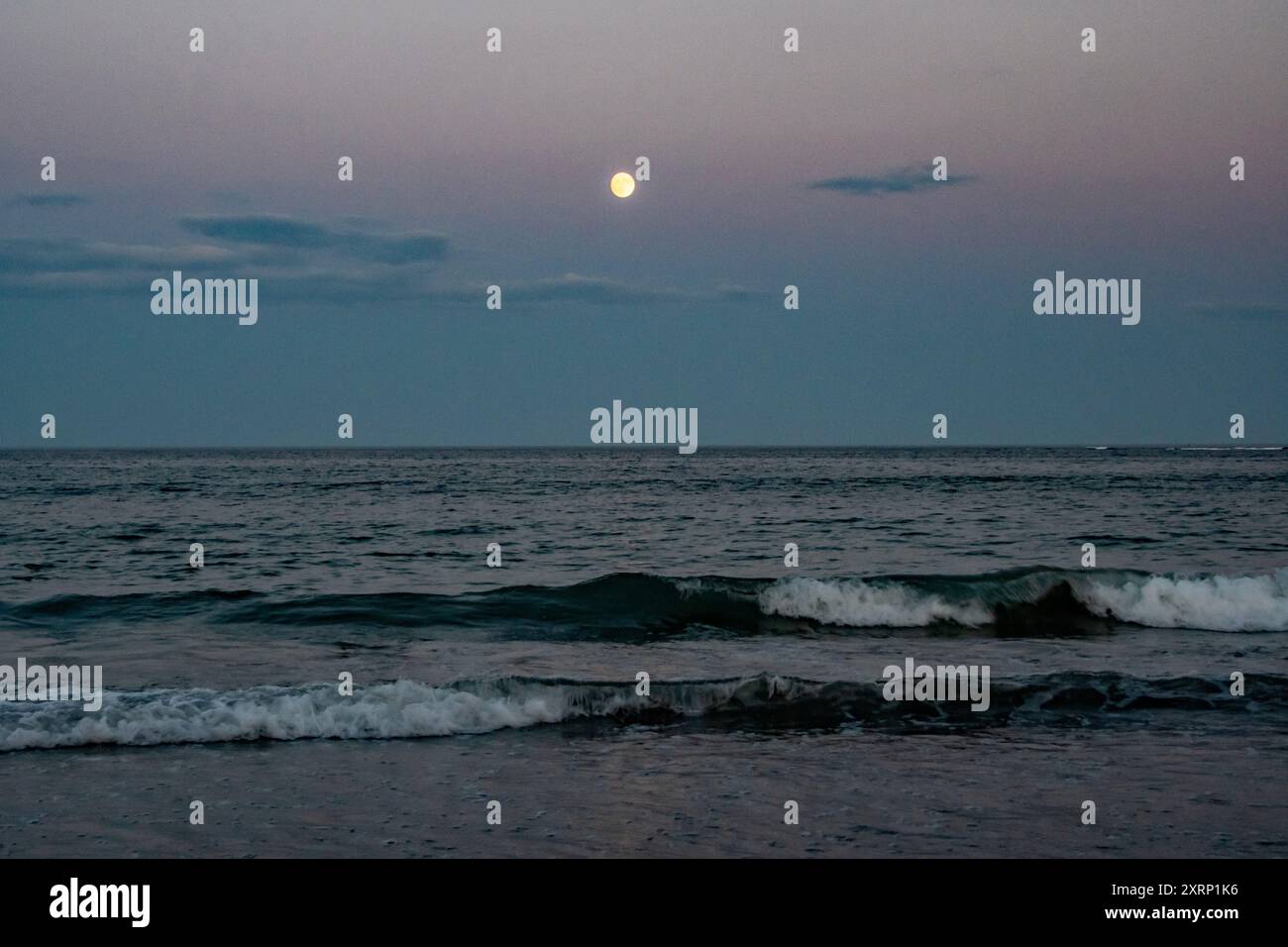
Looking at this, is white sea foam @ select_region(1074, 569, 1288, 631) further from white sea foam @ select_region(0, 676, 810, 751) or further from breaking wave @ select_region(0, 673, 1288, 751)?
white sea foam @ select_region(0, 676, 810, 751)

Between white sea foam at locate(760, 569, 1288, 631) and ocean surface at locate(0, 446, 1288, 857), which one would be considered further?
white sea foam at locate(760, 569, 1288, 631)

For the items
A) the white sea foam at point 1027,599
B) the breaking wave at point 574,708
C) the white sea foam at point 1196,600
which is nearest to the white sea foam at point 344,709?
the breaking wave at point 574,708

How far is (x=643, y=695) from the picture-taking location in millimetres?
13047

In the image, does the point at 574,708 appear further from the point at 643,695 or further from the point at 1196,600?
the point at 1196,600

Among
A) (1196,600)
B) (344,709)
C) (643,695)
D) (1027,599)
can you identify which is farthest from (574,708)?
(1196,600)

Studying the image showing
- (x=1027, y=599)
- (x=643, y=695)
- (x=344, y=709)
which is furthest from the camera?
(x=1027, y=599)

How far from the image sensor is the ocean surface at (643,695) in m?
8.43

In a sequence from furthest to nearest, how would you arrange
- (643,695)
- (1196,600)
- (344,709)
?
1. (1196,600)
2. (643,695)
3. (344,709)

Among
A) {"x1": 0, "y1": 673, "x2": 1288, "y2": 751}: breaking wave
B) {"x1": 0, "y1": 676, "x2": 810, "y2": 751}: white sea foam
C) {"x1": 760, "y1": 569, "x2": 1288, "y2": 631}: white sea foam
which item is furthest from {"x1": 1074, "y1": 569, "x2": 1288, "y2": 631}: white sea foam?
{"x1": 0, "y1": 676, "x2": 810, "y2": 751}: white sea foam

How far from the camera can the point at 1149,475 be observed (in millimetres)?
72062

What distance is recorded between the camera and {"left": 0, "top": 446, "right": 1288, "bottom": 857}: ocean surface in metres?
8.43

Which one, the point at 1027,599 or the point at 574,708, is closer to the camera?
the point at 574,708

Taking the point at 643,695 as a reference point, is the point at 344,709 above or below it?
above
